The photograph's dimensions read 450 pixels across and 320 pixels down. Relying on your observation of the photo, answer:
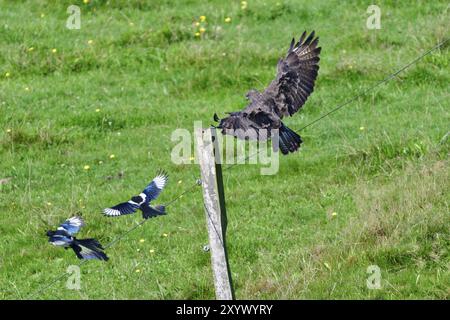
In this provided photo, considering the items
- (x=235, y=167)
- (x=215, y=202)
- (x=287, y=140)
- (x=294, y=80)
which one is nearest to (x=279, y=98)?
(x=294, y=80)

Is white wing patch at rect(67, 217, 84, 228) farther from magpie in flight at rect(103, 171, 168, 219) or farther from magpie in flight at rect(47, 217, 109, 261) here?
magpie in flight at rect(103, 171, 168, 219)

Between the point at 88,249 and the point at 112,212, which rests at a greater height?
the point at 112,212

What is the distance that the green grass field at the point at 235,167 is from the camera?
1020cm

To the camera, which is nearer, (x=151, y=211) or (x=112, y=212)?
(x=112, y=212)

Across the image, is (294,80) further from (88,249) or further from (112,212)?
(88,249)

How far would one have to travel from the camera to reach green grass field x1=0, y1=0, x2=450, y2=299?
10.2 m

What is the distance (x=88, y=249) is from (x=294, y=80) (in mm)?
2120

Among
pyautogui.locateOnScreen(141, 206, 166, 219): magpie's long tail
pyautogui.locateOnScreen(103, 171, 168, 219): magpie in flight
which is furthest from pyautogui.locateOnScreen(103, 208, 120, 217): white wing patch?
pyautogui.locateOnScreen(141, 206, 166, 219): magpie's long tail

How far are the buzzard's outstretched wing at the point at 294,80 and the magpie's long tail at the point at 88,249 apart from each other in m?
1.74

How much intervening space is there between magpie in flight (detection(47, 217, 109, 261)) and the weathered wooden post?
84 cm

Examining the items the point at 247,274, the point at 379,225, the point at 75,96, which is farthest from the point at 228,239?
the point at 75,96

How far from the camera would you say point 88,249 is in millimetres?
8633
